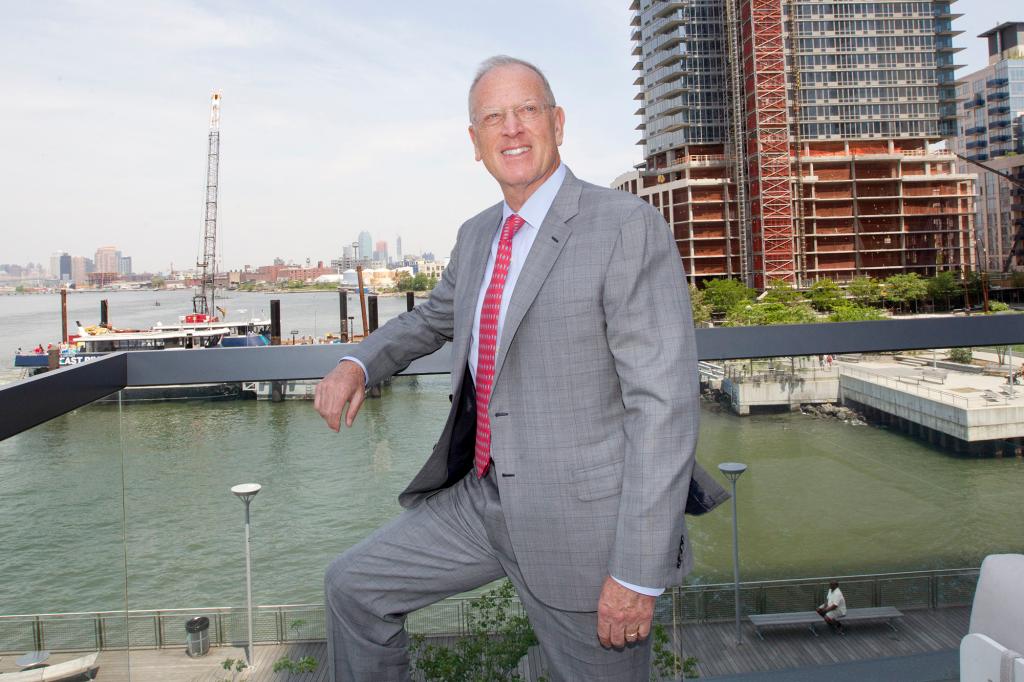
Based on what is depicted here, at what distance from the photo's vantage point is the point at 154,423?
191cm

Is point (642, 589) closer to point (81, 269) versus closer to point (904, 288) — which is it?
point (904, 288)

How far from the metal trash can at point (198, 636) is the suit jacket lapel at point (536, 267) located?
1203 mm

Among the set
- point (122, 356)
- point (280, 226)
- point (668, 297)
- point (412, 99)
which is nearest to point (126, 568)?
point (122, 356)

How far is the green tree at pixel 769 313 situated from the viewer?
43844 mm

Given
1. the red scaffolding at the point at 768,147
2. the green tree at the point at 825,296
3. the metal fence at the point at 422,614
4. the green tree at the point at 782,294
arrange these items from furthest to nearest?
the red scaffolding at the point at 768,147 < the green tree at the point at 782,294 < the green tree at the point at 825,296 < the metal fence at the point at 422,614

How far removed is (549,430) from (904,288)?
55911 mm

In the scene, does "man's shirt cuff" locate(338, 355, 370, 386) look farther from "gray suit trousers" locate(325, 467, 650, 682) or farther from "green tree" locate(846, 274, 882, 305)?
"green tree" locate(846, 274, 882, 305)

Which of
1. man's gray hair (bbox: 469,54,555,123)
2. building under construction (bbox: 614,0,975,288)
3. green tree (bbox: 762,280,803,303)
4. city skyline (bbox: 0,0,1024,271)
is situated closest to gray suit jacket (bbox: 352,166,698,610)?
man's gray hair (bbox: 469,54,555,123)

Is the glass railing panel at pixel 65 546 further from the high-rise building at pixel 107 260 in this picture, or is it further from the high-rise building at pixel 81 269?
the high-rise building at pixel 81 269

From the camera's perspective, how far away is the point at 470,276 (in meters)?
1.39

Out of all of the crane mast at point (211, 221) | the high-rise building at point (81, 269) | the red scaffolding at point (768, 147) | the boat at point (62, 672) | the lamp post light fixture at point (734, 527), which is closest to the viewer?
the boat at point (62, 672)

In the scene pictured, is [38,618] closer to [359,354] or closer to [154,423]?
[154,423]

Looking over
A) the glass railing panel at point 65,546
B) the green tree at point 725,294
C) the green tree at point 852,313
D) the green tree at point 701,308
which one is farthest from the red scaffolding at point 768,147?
the glass railing panel at point 65,546

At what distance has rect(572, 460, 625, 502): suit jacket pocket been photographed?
3.85ft
